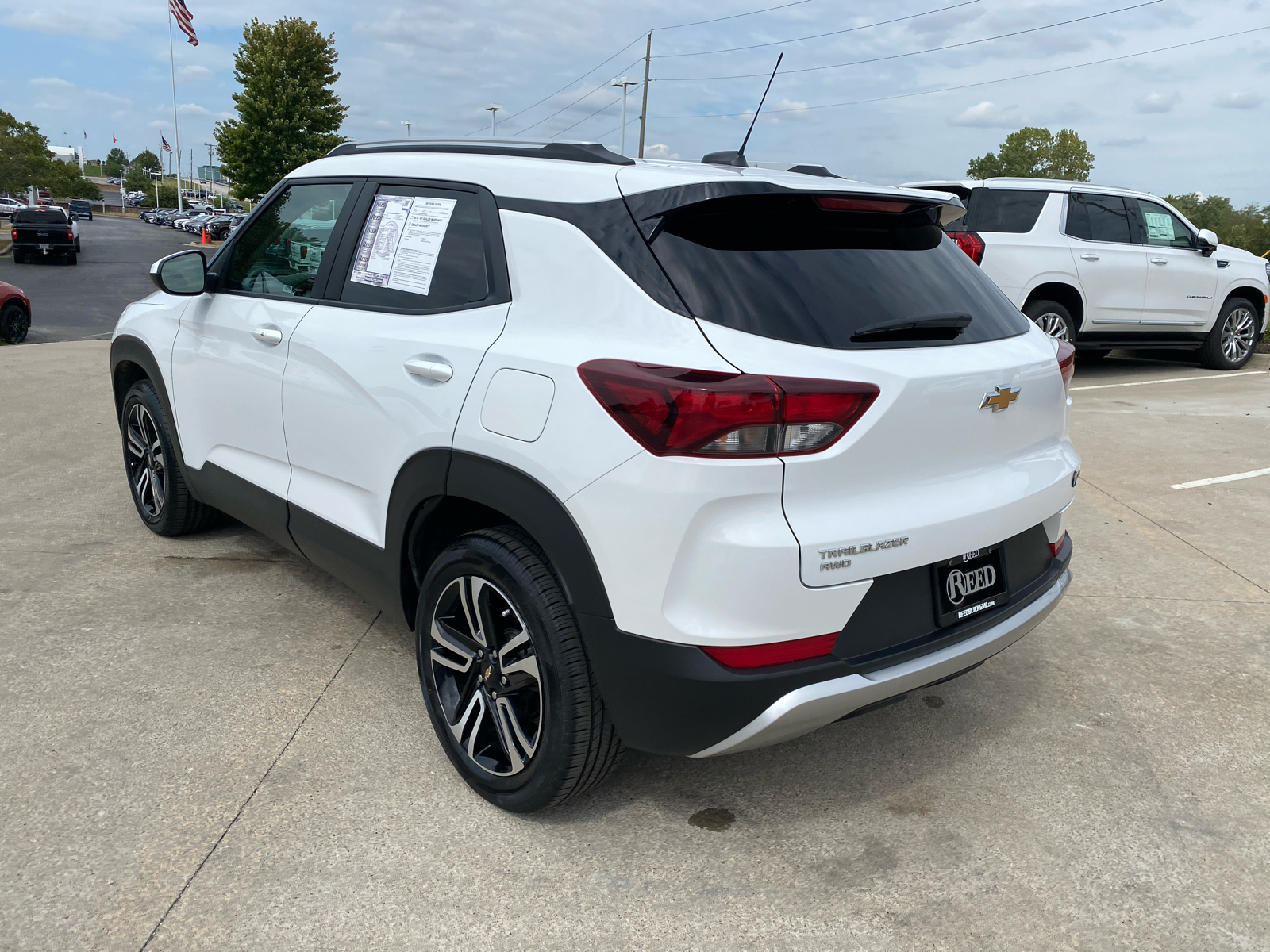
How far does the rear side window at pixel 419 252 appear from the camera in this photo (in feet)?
9.19

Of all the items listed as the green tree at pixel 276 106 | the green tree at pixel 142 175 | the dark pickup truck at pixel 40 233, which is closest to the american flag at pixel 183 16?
the green tree at pixel 276 106

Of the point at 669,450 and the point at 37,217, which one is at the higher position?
the point at 669,450

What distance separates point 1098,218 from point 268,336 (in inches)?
360

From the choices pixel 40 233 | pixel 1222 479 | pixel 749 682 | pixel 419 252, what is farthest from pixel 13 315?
pixel 40 233

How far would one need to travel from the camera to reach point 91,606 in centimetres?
398

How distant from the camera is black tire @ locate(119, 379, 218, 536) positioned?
14.8ft

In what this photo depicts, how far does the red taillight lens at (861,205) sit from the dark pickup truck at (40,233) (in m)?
35.5

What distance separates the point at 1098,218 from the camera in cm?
1009

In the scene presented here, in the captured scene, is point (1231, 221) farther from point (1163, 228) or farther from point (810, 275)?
point (810, 275)

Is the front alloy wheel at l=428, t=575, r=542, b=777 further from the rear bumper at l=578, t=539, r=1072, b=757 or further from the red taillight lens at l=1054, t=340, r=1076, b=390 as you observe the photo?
the red taillight lens at l=1054, t=340, r=1076, b=390

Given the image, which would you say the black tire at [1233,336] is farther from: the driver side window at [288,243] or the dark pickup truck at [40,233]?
the dark pickup truck at [40,233]

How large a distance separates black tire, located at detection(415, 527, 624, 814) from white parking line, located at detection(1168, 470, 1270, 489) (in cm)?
516

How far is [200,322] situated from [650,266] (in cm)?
248

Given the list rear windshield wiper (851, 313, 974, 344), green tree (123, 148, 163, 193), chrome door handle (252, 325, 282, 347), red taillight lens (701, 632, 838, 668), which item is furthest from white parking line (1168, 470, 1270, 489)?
green tree (123, 148, 163, 193)
